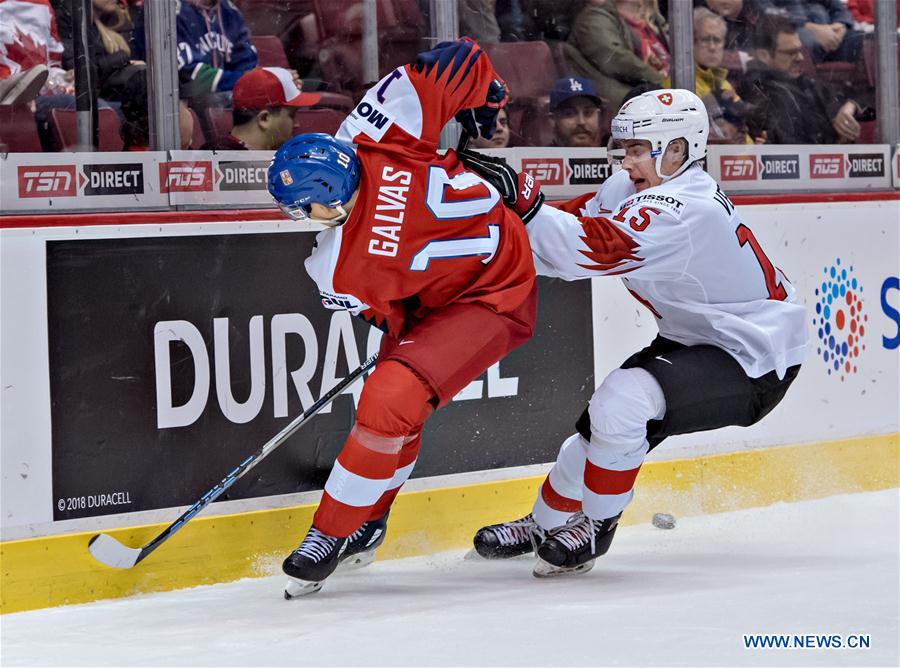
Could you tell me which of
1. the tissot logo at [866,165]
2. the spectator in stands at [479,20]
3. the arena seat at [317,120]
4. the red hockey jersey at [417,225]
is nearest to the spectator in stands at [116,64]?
the arena seat at [317,120]

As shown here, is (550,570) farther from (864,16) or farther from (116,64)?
(864,16)

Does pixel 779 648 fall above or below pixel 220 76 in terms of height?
below

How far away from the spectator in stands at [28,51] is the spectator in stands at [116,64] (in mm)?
30

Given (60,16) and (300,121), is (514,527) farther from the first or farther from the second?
(60,16)

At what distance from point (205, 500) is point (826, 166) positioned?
250 cm

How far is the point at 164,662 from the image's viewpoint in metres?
2.56

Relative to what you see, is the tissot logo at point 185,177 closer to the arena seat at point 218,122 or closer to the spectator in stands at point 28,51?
the arena seat at point 218,122

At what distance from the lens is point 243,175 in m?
3.46

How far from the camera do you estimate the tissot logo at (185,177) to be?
333 centimetres

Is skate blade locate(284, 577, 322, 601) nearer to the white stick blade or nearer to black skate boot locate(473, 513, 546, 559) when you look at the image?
the white stick blade

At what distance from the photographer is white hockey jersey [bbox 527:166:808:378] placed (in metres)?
3.10

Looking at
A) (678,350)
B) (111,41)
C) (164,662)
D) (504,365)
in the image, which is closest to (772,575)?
(678,350)

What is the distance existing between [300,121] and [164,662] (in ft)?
5.14

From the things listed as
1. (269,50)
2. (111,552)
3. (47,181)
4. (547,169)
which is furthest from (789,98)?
(111,552)
